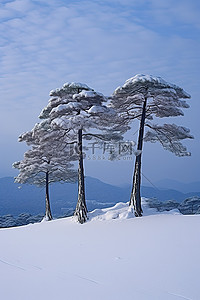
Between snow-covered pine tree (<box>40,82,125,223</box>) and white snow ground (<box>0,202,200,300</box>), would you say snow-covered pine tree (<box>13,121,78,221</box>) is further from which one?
white snow ground (<box>0,202,200,300</box>)

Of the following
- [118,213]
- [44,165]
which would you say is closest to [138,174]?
[118,213]

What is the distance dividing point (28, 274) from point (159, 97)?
10170 millimetres

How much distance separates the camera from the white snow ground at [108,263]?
5523 millimetres

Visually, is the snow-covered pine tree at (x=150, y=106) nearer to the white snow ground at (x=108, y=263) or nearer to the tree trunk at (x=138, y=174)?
the tree trunk at (x=138, y=174)

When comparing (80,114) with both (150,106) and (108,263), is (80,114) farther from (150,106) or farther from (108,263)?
(108,263)

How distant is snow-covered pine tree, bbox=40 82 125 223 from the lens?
45.4 ft

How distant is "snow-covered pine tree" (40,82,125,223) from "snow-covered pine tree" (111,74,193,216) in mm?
965

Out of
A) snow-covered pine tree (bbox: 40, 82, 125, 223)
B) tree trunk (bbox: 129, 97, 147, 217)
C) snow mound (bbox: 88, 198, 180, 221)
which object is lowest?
snow mound (bbox: 88, 198, 180, 221)

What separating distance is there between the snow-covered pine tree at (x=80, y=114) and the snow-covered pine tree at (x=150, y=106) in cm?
96

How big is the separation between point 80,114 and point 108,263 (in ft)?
27.4

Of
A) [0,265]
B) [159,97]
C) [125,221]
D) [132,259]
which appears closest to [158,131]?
[159,97]

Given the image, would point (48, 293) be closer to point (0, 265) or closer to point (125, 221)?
point (0, 265)

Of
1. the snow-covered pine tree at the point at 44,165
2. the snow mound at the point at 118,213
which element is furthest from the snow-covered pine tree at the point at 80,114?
the snow-covered pine tree at the point at 44,165

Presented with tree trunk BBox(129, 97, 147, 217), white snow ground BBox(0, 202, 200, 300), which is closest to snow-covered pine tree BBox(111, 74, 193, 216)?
tree trunk BBox(129, 97, 147, 217)
